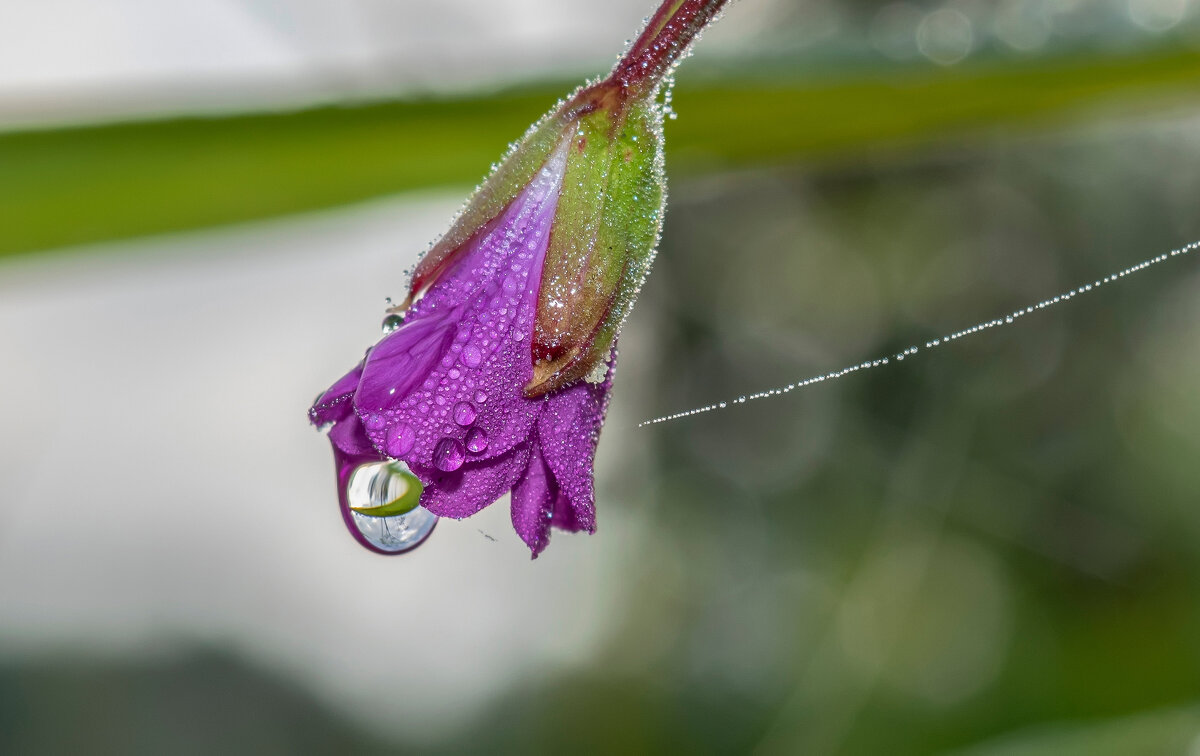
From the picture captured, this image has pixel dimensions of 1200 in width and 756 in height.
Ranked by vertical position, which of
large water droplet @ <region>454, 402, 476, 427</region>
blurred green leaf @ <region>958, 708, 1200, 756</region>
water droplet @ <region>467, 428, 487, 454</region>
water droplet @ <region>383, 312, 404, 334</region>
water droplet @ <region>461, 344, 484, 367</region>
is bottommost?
blurred green leaf @ <region>958, 708, 1200, 756</region>

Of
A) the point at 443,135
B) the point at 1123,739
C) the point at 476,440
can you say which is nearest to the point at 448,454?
the point at 476,440

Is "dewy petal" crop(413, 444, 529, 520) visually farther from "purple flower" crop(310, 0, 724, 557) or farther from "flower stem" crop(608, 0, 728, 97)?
"flower stem" crop(608, 0, 728, 97)

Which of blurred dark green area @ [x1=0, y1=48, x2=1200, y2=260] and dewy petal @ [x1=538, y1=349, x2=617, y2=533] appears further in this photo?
blurred dark green area @ [x1=0, y1=48, x2=1200, y2=260]

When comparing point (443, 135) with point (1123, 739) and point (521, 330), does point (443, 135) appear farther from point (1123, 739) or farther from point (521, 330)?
point (1123, 739)

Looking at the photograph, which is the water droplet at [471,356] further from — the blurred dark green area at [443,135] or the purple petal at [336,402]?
the blurred dark green area at [443,135]

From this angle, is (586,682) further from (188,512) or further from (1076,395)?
(1076,395)

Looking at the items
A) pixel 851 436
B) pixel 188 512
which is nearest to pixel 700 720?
pixel 851 436

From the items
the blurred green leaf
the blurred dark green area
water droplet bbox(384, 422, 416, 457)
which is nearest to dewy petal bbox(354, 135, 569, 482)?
water droplet bbox(384, 422, 416, 457)
